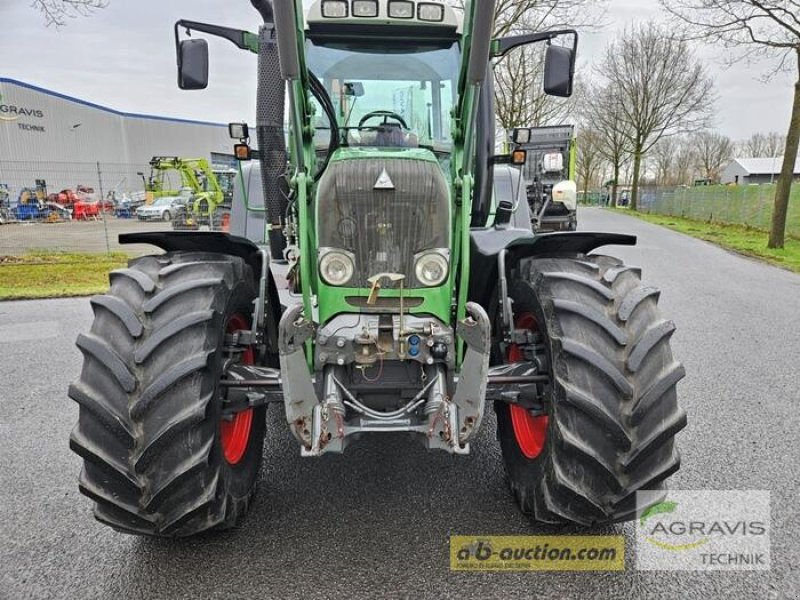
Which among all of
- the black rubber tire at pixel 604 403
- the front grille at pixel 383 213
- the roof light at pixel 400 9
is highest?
the roof light at pixel 400 9

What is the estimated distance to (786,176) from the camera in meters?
13.9

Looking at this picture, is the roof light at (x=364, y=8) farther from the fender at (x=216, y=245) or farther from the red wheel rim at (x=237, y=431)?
the red wheel rim at (x=237, y=431)

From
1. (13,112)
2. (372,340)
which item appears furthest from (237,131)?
(13,112)

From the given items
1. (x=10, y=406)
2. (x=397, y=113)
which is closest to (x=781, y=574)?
(x=397, y=113)

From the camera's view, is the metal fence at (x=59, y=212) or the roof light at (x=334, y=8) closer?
the roof light at (x=334, y=8)

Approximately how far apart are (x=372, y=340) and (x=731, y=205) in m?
25.8

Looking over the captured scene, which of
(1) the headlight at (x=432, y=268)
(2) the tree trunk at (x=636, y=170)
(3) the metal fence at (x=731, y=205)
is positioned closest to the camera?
(1) the headlight at (x=432, y=268)

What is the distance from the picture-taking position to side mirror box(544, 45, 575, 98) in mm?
3125

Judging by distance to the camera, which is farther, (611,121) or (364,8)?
(611,121)

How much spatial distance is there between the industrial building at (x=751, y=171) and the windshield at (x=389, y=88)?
81720 millimetres

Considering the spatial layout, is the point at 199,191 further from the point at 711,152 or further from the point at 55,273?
the point at 711,152

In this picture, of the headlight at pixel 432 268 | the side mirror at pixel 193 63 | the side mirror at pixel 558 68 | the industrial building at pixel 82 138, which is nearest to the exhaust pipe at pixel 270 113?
the side mirror at pixel 193 63

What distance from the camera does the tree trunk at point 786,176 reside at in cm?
1346

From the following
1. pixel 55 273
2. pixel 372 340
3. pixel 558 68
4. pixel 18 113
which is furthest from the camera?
pixel 18 113
